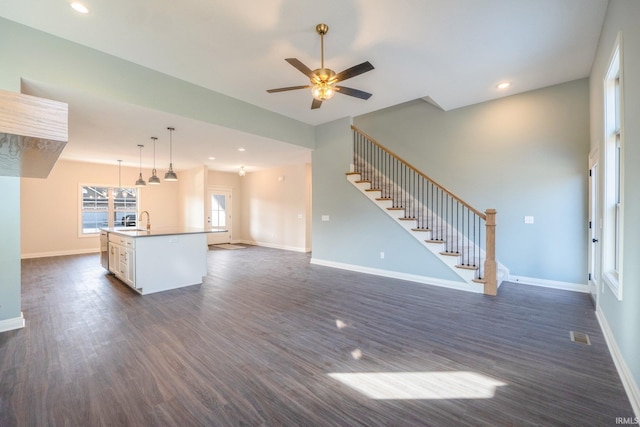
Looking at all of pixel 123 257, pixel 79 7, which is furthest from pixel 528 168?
pixel 123 257

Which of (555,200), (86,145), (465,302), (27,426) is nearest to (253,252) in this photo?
(86,145)

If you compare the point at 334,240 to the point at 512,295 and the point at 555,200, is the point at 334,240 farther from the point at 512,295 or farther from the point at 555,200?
the point at 555,200

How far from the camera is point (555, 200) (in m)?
4.49

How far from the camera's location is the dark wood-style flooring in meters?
1.79

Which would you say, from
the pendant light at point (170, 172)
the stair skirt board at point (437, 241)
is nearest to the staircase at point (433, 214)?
the stair skirt board at point (437, 241)

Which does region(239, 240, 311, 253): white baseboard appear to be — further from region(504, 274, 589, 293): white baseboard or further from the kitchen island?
region(504, 274, 589, 293): white baseboard

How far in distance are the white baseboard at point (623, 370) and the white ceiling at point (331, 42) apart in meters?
3.25

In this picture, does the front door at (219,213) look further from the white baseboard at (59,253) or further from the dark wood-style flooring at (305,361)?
the dark wood-style flooring at (305,361)

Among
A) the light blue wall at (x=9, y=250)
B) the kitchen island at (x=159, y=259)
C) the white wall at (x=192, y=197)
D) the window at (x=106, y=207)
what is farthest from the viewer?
the white wall at (x=192, y=197)

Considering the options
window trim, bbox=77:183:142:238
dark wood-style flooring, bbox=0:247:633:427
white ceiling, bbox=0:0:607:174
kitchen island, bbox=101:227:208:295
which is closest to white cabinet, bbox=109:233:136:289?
kitchen island, bbox=101:227:208:295

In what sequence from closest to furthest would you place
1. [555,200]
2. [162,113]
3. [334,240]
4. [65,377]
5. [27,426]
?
[27,426] < [65,377] < [162,113] < [555,200] < [334,240]

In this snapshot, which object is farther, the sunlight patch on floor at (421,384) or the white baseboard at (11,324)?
the white baseboard at (11,324)

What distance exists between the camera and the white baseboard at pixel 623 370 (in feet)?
5.88

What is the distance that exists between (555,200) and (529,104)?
1.70 m
